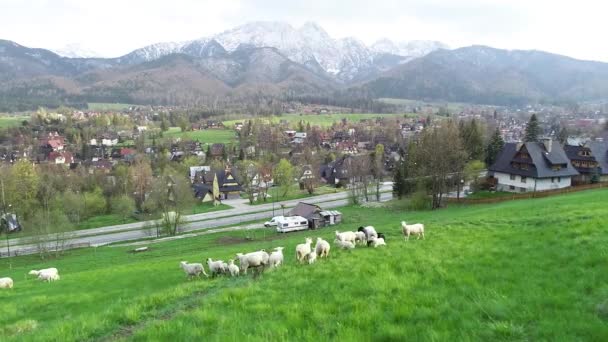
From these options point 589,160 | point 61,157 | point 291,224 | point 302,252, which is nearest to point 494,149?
point 589,160

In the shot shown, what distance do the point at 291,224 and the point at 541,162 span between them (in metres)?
38.9

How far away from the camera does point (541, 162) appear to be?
61.1 metres

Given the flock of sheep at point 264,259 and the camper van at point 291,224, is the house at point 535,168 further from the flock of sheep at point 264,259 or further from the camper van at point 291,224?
the flock of sheep at point 264,259

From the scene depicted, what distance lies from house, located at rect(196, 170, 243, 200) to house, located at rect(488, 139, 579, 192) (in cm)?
6428

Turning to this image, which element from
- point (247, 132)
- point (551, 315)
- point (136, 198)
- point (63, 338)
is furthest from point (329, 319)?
point (247, 132)

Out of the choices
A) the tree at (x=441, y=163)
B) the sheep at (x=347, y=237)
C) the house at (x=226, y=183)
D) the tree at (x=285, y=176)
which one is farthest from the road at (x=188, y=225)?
the sheep at (x=347, y=237)

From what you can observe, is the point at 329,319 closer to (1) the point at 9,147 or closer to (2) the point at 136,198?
(2) the point at 136,198

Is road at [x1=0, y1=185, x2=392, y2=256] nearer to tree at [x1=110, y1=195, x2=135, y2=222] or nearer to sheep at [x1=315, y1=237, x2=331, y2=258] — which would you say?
tree at [x1=110, y1=195, x2=135, y2=222]

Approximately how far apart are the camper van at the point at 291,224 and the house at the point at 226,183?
52108mm

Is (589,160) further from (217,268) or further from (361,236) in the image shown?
(217,268)

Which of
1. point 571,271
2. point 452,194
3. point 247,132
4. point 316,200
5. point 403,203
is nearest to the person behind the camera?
point 571,271

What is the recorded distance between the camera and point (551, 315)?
7953 mm

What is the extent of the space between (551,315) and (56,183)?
102 meters

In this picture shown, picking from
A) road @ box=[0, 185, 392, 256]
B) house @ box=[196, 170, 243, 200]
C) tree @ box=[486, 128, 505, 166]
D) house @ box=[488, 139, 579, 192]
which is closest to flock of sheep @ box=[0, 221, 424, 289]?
road @ box=[0, 185, 392, 256]
